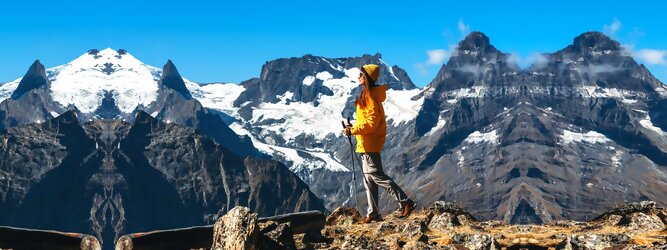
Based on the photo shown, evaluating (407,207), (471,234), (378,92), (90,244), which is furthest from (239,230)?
(407,207)

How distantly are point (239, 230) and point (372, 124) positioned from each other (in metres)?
9.92

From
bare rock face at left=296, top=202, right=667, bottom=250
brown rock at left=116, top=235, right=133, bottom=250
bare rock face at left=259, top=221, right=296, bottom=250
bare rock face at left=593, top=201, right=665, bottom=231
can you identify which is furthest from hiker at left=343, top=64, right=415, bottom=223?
brown rock at left=116, top=235, right=133, bottom=250

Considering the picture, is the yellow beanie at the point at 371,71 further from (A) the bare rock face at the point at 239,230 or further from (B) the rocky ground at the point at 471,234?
(A) the bare rock face at the point at 239,230

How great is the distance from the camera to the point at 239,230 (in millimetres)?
16469

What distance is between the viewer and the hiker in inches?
1020

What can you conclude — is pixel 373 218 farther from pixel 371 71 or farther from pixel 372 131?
pixel 371 71

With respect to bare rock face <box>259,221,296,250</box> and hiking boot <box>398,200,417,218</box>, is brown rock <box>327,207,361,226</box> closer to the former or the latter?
hiking boot <box>398,200,417,218</box>

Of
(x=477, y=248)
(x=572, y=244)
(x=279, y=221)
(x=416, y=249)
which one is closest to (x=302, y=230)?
(x=279, y=221)

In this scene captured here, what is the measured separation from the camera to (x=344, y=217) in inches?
1296

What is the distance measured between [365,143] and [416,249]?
6223mm

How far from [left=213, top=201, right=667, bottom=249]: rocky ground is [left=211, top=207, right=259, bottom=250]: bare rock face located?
1.4 inches

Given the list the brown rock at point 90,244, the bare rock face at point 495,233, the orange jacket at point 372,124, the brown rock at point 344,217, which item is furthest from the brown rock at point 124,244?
the brown rock at point 344,217

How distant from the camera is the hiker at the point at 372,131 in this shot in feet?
85.0

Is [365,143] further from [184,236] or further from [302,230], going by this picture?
[184,236]
